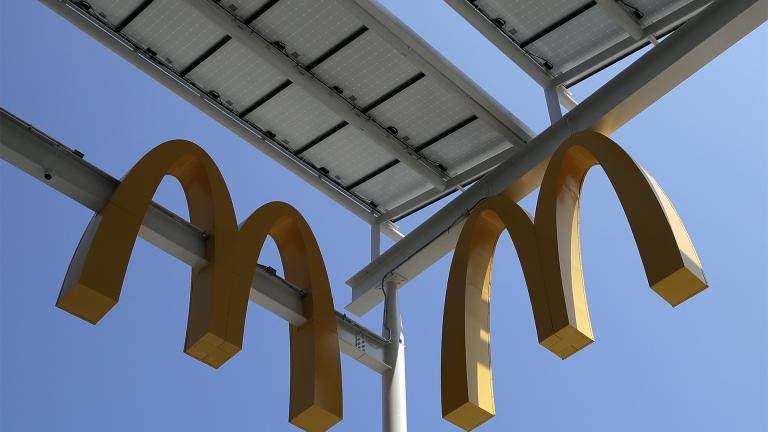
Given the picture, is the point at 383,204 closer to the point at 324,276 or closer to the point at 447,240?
the point at 447,240

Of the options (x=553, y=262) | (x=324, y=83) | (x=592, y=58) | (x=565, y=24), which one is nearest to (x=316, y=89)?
(x=324, y=83)

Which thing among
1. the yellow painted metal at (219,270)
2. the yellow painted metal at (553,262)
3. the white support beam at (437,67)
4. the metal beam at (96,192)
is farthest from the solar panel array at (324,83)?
the metal beam at (96,192)

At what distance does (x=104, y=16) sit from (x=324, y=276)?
12.3 ft

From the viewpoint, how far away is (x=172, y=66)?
11312 mm

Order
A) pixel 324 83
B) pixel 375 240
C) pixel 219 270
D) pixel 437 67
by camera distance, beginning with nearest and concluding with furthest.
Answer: pixel 219 270, pixel 437 67, pixel 324 83, pixel 375 240

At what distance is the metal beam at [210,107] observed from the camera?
10758 mm

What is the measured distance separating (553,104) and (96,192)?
197 inches

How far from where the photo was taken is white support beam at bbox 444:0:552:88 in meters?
10.7

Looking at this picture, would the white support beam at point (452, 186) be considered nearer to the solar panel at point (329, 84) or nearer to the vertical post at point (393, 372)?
the solar panel at point (329, 84)

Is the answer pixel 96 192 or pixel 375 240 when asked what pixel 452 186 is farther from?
pixel 96 192

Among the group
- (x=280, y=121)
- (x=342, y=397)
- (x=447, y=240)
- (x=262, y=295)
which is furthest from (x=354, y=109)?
(x=342, y=397)

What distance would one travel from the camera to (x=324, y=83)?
11.4 meters

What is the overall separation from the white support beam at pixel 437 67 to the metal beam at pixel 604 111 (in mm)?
644

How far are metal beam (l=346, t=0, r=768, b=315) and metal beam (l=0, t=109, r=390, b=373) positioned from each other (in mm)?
2432
